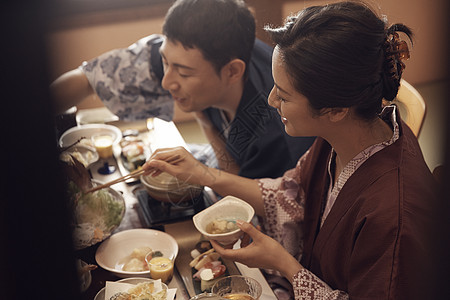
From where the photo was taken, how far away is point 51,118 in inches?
21.7

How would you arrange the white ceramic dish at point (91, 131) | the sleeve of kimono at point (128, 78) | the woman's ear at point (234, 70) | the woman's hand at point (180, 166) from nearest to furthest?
the woman's hand at point (180, 166) < the woman's ear at point (234, 70) < the white ceramic dish at point (91, 131) < the sleeve of kimono at point (128, 78)

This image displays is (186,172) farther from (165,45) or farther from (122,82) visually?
(122,82)

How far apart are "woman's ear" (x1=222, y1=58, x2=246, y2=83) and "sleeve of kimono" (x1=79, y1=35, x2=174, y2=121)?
55cm

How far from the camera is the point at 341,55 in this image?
1354 mm

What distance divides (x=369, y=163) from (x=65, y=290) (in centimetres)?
115

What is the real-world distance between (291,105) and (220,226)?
1.57 ft

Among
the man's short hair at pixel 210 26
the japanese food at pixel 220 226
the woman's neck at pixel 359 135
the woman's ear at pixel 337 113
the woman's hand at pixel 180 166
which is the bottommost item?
the japanese food at pixel 220 226

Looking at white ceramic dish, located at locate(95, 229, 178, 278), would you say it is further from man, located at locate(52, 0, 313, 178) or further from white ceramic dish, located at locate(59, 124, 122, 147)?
white ceramic dish, located at locate(59, 124, 122, 147)

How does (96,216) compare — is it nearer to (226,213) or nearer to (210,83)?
(226,213)

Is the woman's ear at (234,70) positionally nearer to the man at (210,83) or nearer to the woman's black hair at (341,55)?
the man at (210,83)

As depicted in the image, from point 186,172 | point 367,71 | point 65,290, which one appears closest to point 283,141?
point 186,172

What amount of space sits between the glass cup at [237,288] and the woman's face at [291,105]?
50cm

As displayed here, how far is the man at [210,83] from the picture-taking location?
2061 millimetres

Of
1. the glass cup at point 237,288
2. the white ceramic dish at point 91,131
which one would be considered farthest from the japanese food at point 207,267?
the white ceramic dish at point 91,131
